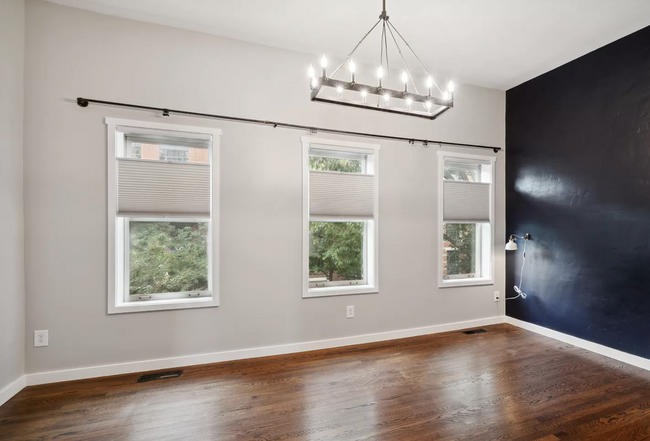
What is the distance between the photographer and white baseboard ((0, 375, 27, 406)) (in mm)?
2211

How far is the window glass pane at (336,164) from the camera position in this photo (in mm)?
3393

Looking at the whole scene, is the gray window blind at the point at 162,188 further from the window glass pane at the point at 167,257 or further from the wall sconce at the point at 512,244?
the wall sconce at the point at 512,244

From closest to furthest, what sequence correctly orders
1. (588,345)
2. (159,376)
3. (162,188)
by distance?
(159,376) < (162,188) < (588,345)

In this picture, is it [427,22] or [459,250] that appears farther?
[459,250]

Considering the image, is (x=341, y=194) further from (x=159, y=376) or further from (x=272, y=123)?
(x=159, y=376)

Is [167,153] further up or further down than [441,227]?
further up

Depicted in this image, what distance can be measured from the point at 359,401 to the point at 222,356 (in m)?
1.39

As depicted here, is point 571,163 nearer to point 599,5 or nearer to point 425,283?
point 599,5

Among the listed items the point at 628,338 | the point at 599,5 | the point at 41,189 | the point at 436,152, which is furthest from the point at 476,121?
the point at 41,189

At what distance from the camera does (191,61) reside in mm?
2877

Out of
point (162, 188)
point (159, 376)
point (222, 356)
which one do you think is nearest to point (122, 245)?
point (162, 188)

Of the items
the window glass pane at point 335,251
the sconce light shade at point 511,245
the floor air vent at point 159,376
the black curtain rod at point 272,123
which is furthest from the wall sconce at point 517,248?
the floor air vent at point 159,376

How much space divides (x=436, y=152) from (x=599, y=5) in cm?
178

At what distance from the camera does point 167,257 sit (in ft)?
9.53
